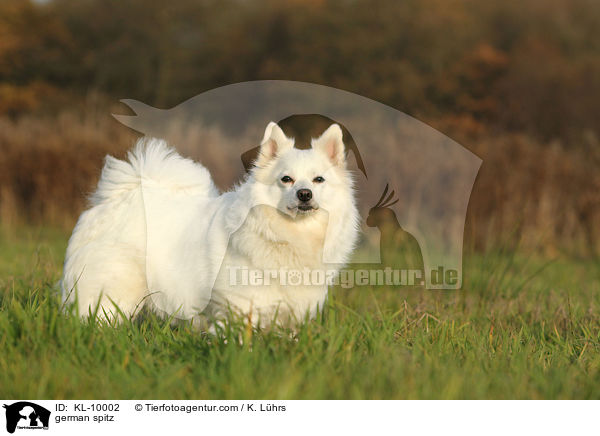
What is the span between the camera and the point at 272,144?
3629 millimetres

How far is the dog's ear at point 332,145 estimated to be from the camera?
362 centimetres

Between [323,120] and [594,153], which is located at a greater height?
[594,153]

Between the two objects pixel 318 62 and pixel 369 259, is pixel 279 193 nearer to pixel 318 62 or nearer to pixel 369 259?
pixel 369 259

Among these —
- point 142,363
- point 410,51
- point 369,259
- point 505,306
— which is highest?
point 410,51

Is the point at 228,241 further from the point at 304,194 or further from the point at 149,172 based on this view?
the point at 149,172

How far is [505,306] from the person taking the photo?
4926mm

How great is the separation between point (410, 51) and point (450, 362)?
19.6m

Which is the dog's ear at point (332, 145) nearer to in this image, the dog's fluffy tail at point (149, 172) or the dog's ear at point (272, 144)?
the dog's ear at point (272, 144)

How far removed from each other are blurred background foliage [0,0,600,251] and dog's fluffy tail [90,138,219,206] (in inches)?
211

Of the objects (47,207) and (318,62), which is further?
(318,62)

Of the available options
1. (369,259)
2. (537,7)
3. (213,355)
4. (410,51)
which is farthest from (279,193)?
(537,7)

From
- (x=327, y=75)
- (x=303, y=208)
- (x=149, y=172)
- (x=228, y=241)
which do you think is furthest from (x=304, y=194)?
(x=327, y=75)
